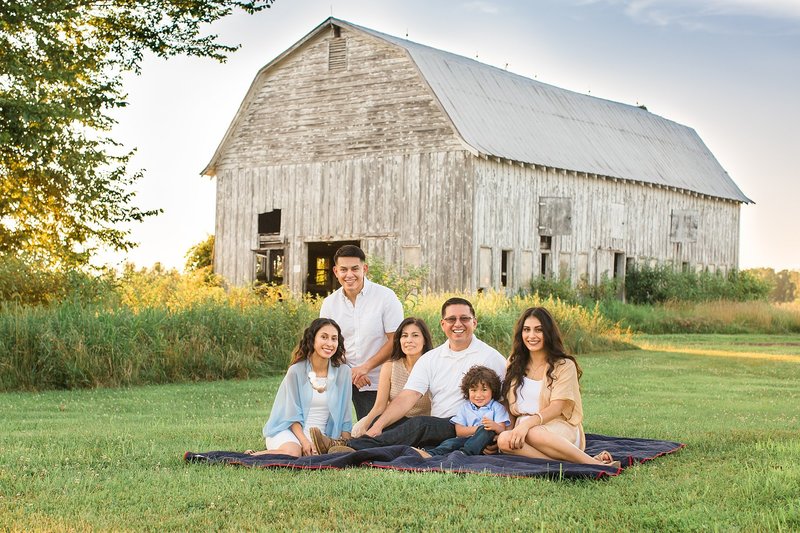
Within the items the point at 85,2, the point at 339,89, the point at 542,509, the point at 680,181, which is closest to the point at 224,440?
the point at 542,509

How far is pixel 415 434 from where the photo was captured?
8.67 m

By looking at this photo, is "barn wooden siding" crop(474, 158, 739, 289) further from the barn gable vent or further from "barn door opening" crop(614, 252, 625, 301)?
the barn gable vent

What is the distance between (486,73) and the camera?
32.2m

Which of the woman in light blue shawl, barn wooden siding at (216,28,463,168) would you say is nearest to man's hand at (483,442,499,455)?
the woman in light blue shawl

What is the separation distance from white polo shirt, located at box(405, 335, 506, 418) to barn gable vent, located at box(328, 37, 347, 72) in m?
22.0

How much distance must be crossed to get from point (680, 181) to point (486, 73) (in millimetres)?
9205

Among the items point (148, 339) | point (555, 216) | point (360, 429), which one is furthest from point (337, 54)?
point (360, 429)

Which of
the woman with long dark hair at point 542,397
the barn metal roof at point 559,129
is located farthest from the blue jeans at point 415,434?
the barn metal roof at point 559,129

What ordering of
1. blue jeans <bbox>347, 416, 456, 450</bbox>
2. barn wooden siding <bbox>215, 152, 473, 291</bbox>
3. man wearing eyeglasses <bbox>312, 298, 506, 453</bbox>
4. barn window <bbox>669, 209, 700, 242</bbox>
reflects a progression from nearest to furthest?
blue jeans <bbox>347, 416, 456, 450</bbox> < man wearing eyeglasses <bbox>312, 298, 506, 453</bbox> < barn wooden siding <bbox>215, 152, 473, 291</bbox> < barn window <bbox>669, 209, 700, 242</bbox>

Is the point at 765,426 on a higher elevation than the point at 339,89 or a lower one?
lower

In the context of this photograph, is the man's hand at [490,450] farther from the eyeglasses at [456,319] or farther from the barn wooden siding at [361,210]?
the barn wooden siding at [361,210]

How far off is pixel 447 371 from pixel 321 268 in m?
24.3

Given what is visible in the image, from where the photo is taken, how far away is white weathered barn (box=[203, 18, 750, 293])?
2848 centimetres

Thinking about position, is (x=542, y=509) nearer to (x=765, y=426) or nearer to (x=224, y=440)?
(x=224, y=440)
